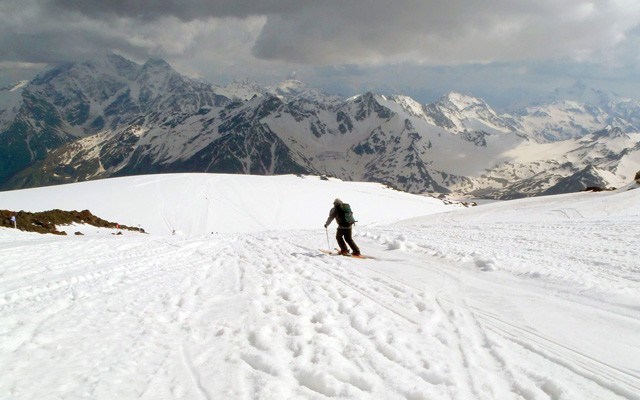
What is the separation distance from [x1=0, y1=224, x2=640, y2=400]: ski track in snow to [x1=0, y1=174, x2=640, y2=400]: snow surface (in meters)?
0.03

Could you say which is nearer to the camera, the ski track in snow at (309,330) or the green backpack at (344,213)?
the ski track in snow at (309,330)

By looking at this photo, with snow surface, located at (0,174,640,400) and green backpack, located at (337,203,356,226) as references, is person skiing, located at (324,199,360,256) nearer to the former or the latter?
green backpack, located at (337,203,356,226)

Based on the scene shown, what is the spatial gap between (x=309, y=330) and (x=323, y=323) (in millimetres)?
435

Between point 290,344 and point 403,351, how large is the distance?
1.71 metres

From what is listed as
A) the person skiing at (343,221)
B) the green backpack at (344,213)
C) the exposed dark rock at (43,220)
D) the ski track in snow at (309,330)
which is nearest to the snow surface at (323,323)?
the ski track in snow at (309,330)

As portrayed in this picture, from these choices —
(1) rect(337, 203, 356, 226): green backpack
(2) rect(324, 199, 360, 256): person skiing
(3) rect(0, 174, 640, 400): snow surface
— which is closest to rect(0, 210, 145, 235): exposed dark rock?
(3) rect(0, 174, 640, 400): snow surface

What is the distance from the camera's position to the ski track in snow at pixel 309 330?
16.0 ft

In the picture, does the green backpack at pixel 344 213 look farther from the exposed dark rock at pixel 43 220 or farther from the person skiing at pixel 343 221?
the exposed dark rock at pixel 43 220

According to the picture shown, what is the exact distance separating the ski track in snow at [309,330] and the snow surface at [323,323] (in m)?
0.03

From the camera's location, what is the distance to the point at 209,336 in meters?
6.55

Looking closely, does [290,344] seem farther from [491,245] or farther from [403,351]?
[491,245]

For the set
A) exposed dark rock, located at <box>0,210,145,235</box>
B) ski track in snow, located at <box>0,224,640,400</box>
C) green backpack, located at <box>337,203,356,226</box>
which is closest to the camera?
ski track in snow, located at <box>0,224,640,400</box>

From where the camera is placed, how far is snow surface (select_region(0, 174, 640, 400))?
4.92 meters

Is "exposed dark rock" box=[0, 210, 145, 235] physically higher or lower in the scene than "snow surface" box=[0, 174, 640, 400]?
higher
